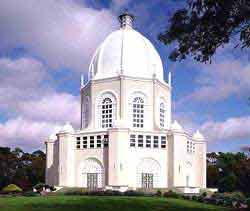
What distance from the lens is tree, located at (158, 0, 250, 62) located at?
20172 mm

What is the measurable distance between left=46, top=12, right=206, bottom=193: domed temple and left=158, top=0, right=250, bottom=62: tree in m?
31.1

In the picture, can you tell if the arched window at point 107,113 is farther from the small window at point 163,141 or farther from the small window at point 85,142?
the small window at point 163,141

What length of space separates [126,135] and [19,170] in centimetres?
2915

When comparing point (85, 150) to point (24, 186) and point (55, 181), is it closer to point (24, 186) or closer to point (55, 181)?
point (55, 181)

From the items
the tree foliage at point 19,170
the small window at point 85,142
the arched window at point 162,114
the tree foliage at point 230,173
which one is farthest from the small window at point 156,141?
the tree foliage at point 19,170

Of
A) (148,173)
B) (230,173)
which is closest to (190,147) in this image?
(148,173)

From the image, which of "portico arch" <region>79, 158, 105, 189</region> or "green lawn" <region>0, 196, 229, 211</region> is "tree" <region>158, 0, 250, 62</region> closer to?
"green lawn" <region>0, 196, 229, 211</region>

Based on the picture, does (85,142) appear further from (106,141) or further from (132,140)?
(132,140)

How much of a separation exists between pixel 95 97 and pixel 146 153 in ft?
35.1

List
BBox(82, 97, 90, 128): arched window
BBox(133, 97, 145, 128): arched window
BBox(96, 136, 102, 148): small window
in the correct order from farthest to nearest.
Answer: BBox(82, 97, 90, 128): arched window < BBox(133, 97, 145, 128): arched window < BBox(96, 136, 102, 148): small window

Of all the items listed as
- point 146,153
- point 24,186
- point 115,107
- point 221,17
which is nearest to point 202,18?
point 221,17

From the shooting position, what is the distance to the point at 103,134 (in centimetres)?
5519

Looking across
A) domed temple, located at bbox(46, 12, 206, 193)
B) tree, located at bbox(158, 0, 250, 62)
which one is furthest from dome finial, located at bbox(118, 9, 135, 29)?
tree, located at bbox(158, 0, 250, 62)

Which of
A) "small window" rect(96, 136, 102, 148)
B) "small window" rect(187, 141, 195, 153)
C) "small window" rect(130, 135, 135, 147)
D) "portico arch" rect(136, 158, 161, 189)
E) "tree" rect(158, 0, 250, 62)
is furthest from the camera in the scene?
"small window" rect(187, 141, 195, 153)
